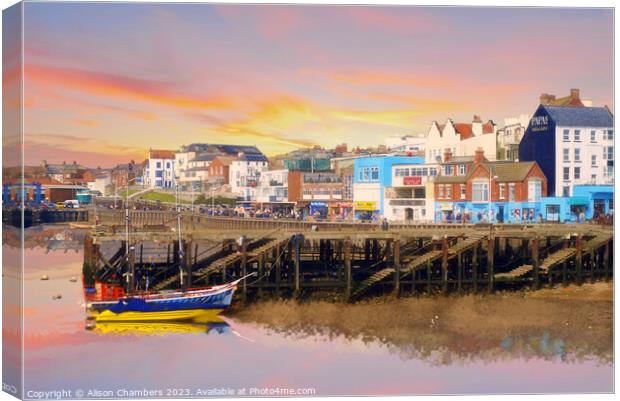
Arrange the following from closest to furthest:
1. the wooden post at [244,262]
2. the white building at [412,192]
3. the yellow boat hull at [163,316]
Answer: the yellow boat hull at [163,316]
the wooden post at [244,262]
the white building at [412,192]

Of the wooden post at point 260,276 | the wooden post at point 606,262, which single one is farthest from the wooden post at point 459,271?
the wooden post at point 260,276

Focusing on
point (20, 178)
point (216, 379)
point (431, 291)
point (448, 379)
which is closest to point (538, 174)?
point (431, 291)

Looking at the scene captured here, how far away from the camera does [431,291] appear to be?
102 ft

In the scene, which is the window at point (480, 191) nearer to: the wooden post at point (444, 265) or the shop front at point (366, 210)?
the wooden post at point (444, 265)

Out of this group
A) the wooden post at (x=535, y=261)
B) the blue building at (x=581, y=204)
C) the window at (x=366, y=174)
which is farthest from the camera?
the window at (x=366, y=174)

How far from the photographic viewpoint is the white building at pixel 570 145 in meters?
28.7

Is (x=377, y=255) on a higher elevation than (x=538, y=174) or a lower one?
lower

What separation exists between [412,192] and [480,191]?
2.36 meters

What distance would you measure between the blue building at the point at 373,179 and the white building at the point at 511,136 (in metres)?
3.41

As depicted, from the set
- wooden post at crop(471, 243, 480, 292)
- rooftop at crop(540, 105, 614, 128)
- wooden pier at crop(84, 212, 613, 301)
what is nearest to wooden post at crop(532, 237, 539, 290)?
wooden pier at crop(84, 212, 613, 301)

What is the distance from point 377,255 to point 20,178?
14396 mm

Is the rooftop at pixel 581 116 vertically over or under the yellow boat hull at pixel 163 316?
over

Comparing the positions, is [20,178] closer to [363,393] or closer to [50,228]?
[363,393]

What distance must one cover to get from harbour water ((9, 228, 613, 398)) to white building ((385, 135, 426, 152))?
717 cm
